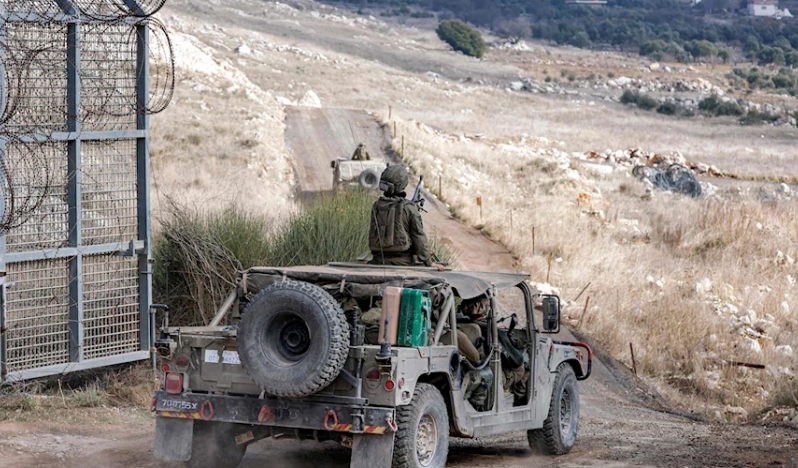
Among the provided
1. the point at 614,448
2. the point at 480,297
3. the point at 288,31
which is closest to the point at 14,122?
the point at 480,297

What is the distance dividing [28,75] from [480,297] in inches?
200

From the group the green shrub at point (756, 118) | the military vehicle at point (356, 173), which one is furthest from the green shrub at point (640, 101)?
the military vehicle at point (356, 173)

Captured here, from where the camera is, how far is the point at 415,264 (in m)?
9.98

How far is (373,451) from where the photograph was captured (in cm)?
796

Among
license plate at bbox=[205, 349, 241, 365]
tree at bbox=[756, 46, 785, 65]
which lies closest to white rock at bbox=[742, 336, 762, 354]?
license plate at bbox=[205, 349, 241, 365]

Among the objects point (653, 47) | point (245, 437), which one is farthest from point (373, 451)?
point (653, 47)

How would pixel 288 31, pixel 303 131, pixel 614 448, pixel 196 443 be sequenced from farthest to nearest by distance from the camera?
1. pixel 288 31
2. pixel 303 131
3. pixel 614 448
4. pixel 196 443

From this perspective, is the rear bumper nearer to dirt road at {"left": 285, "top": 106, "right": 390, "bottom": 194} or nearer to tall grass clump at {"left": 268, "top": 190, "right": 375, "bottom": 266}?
tall grass clump at {"left": 268, "top": 190, "right": 375, "bottom": 266}

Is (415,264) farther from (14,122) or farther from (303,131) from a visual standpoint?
(303,131)

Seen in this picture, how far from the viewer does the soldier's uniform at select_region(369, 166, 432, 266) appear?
9.87m

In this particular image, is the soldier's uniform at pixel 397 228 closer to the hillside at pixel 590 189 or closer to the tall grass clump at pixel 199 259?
the tall grass clump at pixel 199 259

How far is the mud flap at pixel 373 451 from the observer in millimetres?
7934

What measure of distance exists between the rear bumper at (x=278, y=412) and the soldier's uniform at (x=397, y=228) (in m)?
2.21

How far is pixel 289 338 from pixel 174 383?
44.3 inches
